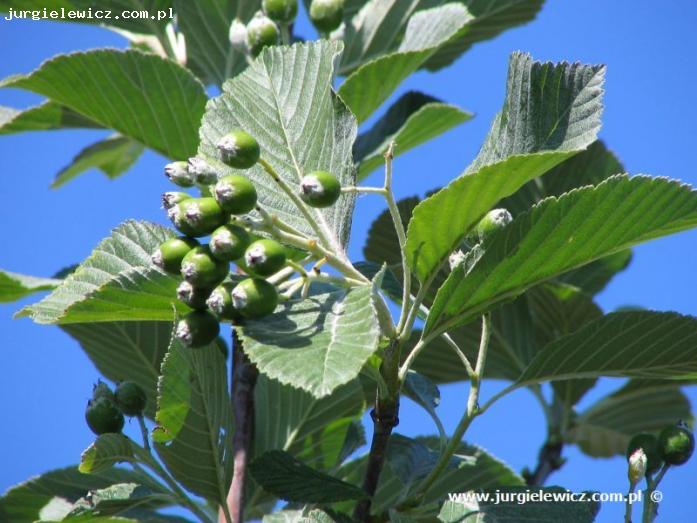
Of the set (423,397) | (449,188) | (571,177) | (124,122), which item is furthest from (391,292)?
(571,177)

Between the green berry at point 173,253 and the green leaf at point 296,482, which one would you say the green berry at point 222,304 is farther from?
the green leaf at point 296,482

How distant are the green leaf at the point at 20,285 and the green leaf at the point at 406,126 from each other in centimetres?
80

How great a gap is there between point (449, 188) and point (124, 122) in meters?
1.25

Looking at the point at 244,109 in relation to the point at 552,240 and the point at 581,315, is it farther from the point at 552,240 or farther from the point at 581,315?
the point at 581,315

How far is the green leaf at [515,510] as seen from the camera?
1.80 meters

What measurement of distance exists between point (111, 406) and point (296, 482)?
42 centimetres

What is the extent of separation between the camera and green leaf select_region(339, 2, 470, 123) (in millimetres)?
2426

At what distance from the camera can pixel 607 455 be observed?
318cm

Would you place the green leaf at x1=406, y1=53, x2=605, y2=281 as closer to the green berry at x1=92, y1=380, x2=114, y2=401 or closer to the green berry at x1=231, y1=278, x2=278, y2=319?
the green berry at x1=231, y1=278, x2=278, y2=319

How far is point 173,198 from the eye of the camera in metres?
1.61

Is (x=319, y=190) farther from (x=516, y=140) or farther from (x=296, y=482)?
(x=296, y=482)

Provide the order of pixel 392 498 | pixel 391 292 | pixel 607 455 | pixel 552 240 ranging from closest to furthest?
pixel 552 240 → pixel 391 292 → pixel 392 498 → pixel 607 455

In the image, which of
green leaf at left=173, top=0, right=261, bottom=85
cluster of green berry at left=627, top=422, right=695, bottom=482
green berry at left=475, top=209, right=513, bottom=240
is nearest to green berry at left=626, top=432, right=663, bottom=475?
cluster of green berry at left=627, top=422, right=695, bottom=482

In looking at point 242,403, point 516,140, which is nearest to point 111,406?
point 242,403
